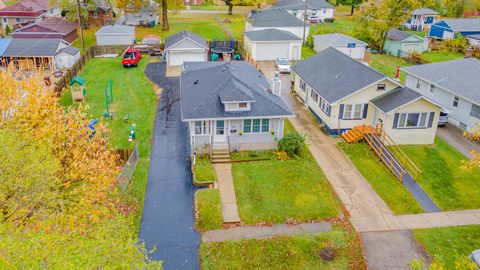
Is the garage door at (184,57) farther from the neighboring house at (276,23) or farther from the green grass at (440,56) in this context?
the green grass at (440,56)

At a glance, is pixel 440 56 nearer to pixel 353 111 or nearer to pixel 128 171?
pixel 353 111

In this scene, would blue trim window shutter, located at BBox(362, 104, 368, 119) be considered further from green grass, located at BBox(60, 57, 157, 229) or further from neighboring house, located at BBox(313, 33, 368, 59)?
neighboring house, located at BBox(313, 33, 368, 59)

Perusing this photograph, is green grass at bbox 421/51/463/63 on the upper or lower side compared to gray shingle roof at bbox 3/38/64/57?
lower

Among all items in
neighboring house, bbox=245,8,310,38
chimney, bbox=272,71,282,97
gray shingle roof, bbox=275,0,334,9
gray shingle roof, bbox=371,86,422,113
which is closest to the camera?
gray shingle roof, bbox=371,86,422,113

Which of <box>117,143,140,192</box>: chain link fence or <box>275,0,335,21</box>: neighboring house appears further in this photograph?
<box>275,0,335,21</box>: neighboring house

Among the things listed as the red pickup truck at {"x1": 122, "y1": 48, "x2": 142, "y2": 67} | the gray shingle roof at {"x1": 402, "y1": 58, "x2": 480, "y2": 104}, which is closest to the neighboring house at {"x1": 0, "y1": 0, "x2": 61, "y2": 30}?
the red pickup truck at {"x1": 122, "y1": 48, "x2": 142, "y2": 67}

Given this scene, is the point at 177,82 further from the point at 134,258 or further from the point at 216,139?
the point at 134,258
